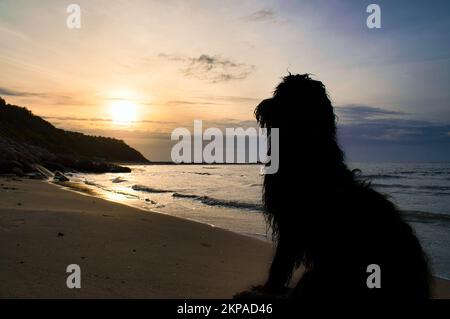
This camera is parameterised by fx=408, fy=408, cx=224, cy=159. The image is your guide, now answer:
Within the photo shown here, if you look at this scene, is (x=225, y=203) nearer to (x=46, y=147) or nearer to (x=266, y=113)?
(x=266, y=113)

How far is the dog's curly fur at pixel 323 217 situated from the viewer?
2570 mm

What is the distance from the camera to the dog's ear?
10.9 feet

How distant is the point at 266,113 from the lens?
3379mm

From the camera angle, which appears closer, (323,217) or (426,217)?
(323,217)

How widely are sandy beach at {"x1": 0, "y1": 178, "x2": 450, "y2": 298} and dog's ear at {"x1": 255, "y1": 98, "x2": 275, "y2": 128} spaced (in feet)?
5.37

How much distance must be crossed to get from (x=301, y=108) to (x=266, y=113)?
0.31 metres

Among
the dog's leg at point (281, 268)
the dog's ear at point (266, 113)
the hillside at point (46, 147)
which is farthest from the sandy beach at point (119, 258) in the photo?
the hillside at point (46, 147)

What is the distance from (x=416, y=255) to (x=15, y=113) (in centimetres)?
6057

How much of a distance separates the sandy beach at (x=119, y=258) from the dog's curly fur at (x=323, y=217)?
3.67 feet

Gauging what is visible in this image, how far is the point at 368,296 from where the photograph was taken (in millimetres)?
2520

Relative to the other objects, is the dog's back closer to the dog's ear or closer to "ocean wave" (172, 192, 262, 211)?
the dog's ear

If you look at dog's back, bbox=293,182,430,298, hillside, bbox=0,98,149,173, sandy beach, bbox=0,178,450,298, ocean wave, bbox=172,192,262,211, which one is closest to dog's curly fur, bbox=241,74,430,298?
dog's back, bbox=293,182,430,298


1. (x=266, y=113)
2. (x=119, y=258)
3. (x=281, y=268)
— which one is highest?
(x=266, y=113)

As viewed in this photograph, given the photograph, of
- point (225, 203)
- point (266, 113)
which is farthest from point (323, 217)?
point (225, 203)
